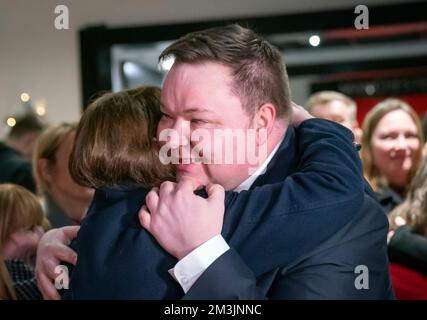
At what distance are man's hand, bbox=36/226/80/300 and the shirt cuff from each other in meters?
0.28

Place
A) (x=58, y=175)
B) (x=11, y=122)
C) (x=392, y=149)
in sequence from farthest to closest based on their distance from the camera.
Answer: (x=11, y=122) → (x=392, y=149) → (x=58, y=175)

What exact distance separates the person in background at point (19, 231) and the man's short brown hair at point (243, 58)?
0.64 meters

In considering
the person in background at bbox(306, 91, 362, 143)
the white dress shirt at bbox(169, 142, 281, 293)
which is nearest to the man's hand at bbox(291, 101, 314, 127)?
the white dress shirt at bbox(169, 142, 281, 293)

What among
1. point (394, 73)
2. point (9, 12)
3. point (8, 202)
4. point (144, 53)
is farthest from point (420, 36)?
point (8, 202)

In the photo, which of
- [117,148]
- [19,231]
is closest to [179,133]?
[117,148]

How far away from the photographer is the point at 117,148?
3.18ft

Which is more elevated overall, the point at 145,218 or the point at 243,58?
the point at 243,58

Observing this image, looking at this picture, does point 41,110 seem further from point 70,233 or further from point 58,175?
point 70,233

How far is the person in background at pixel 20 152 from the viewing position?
2174 mm

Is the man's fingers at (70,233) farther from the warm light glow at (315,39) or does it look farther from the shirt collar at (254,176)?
the warm light glow at (315,39)

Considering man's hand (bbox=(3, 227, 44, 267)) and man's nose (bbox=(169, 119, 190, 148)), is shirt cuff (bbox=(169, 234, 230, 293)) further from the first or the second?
man's hand (bbox=(3, 227, 44, 267))

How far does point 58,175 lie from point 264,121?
1.04 metres

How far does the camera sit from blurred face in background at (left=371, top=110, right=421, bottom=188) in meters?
2.21

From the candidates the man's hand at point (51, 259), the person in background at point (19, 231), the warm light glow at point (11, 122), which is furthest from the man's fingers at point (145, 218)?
the warm light glow at point (11, 122)
